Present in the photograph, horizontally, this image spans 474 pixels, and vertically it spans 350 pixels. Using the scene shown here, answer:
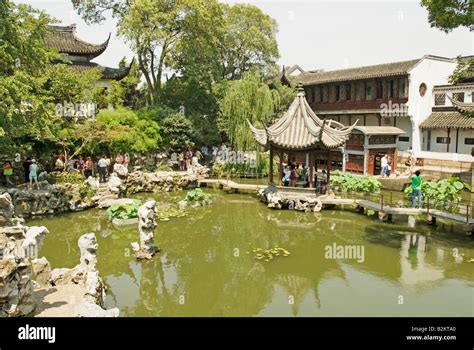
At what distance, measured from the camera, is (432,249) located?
35.2 ft

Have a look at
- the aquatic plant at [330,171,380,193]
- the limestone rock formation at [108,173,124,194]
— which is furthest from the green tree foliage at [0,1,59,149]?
the aquatic plant at [330,171,380,193]

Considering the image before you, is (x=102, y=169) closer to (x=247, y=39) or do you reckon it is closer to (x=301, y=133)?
(x=301, y=133)

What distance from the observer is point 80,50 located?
24516 millimetres

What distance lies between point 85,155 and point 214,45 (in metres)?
10.00

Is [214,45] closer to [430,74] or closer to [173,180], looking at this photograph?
[173,180]

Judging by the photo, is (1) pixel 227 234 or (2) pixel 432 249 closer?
(2) pixel 432 249

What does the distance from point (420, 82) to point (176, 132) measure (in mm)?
13333

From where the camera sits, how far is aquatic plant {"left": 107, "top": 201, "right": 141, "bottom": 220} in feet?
43.7

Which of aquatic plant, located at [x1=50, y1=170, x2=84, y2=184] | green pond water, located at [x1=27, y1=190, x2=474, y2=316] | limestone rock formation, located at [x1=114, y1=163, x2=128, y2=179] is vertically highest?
limestone rock formation, located at [x1=114, y1=163, x2=128, y2=179]

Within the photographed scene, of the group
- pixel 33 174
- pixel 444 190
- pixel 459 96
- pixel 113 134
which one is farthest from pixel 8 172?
pixel 459 96

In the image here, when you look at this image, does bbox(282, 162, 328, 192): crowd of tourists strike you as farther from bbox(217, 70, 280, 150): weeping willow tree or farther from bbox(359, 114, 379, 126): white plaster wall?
bbox(359, 114, 379, 126): white plaster wall

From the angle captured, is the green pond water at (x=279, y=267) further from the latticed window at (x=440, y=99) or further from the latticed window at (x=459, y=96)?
the latticed window at (x=440, y=99)

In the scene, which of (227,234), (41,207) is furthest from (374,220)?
(41,207)

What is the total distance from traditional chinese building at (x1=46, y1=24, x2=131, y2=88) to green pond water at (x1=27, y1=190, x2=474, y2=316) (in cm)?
1267
